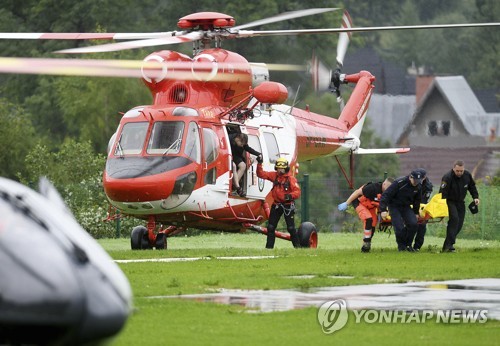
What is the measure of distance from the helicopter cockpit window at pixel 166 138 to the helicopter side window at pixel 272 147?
9.36 feet

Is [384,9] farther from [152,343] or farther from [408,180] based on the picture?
[152,343]

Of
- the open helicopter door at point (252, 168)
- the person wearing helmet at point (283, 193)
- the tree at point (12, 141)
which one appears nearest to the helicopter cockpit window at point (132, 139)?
the person wearing helmet at point (283, 193)

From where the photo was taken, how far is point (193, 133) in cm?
2425

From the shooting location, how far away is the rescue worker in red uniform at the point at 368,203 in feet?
75.3

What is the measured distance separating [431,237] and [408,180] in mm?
10927

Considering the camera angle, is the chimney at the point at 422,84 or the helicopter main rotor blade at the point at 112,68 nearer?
the helicopter main rotor blade at the point at 112,68

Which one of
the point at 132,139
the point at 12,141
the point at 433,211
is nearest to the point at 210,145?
the point at 132,139

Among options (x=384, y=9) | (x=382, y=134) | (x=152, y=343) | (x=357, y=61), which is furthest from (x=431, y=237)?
(x=384, y=9)

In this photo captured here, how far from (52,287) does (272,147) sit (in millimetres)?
18904

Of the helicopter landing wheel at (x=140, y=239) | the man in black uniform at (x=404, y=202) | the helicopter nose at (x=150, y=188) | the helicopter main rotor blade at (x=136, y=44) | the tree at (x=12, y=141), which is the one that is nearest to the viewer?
the helicopter main rotor blade at (x=136, y=44)

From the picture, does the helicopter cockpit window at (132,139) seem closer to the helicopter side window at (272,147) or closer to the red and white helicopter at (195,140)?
the red and white helicopter at (195,140)

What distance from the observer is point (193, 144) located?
79.7 feet

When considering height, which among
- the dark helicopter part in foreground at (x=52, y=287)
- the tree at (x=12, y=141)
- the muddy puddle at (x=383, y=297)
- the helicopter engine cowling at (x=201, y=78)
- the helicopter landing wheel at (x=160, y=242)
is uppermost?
the dark helicopter part in foreground at (x=52, y=287)

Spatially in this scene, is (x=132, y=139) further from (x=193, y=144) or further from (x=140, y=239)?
(x=140, y=239)
